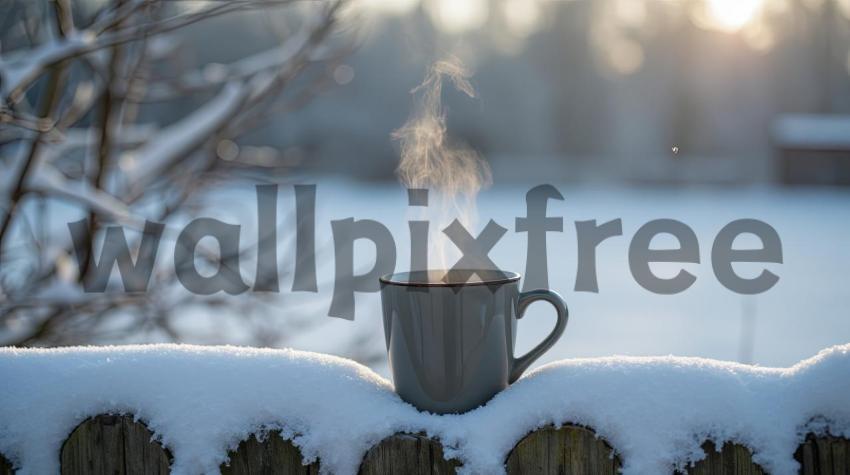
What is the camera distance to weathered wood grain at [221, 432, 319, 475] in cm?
94

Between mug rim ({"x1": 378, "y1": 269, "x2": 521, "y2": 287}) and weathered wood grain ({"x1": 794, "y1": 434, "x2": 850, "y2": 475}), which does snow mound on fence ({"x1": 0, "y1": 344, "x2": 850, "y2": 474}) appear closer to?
weathered wood grain ({"x1": 794, "y1": 434, "x2": 850, "y2": 475})

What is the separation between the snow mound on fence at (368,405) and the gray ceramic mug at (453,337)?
3cm

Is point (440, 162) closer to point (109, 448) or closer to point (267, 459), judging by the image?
point (267, 459)

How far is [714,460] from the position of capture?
0.88 meters

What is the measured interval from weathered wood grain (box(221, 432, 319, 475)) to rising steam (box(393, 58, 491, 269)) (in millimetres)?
349

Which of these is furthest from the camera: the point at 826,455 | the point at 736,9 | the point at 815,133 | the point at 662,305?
the point at 815,133

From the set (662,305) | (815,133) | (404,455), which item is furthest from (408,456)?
(815,133)

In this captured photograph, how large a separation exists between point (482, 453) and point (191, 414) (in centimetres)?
39

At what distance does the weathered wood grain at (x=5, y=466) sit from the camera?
0.98 m

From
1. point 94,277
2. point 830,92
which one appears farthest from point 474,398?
point 830,92

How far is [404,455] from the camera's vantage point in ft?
3.03

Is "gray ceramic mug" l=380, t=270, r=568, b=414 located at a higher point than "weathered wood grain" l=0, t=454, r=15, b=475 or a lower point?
higher

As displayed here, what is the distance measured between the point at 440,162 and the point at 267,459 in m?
0.51

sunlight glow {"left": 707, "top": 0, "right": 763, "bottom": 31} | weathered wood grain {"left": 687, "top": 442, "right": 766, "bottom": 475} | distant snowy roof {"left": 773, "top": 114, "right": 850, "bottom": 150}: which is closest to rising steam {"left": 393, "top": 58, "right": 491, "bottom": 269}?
weathered wood grain {"left": 687, "top": 442, "right": 766, "bottom": 475}
